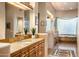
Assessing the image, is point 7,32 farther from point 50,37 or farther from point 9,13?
point 50,37

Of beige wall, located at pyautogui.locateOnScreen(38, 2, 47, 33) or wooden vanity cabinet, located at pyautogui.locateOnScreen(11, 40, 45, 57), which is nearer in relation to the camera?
wooden vanity cabinet, located at pyautogui.locateOnScreen(11, 40, 45, 57)

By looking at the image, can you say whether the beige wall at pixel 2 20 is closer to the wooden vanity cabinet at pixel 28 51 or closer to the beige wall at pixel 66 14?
the wooden vanity cabinet at pixel 28 51

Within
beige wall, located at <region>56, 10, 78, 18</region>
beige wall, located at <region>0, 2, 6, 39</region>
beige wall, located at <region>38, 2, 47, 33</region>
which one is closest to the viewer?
beige wall, located at <region>0, 2, 6, 39</region>

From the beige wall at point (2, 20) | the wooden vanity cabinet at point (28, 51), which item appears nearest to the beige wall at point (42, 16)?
the wooden vanity cabinet at point (28, 51)

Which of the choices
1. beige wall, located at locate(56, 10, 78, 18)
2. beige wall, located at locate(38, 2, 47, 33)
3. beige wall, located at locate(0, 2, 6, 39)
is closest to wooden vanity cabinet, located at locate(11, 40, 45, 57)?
beige wall, located at locate(0, 2, 6, 39)

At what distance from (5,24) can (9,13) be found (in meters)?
0.27

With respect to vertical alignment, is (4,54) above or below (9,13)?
below

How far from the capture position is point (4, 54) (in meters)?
1.44

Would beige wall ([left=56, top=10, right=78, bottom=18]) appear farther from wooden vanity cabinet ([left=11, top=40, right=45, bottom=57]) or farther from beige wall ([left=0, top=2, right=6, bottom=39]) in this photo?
beige wall ([left=0, top=2, right=6, bottom=39])

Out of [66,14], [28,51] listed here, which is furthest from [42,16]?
[66,14]

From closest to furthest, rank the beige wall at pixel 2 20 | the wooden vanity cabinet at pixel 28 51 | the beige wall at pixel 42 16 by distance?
the wooden vanity cabinet at pixel 28 51 → the beige wall at pixel 2 20 → the beige wall at pixel 42 16

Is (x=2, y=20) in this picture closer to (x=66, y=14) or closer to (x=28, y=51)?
(x=28, y=51)

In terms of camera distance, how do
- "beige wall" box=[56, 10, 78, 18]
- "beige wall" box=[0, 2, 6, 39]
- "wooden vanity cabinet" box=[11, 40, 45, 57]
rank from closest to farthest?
1. "wooden vanity cabinet" box=[11, 40, 45, 57]
2. "beige wall" box=[0, 2, 6, 39]
3. "beige wall" box=[56, 10, 78, 18]

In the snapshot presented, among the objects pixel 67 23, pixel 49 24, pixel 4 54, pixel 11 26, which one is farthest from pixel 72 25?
pixel 4 54
